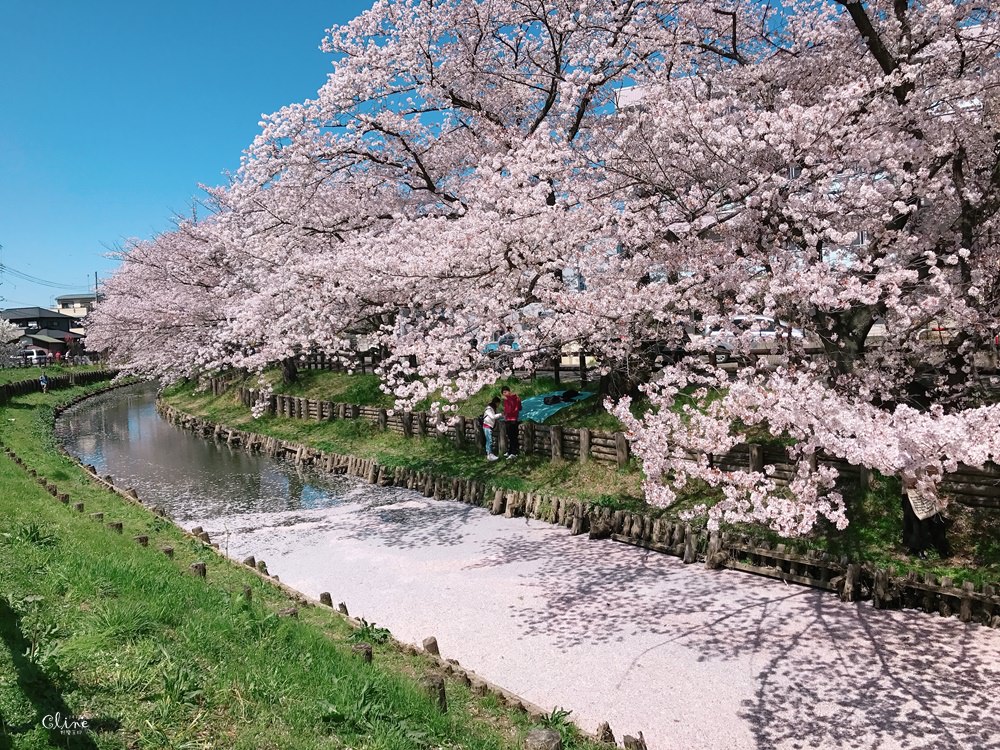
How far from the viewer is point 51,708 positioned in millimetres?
4020

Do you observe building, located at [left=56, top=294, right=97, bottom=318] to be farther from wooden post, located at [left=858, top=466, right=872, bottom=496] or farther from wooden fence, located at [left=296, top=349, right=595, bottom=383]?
wooden post, located at [left=858, top=466, right=872, bottom=496]

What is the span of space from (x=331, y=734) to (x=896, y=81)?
974cm

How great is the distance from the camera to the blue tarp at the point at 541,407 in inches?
675

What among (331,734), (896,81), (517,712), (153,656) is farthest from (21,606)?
(896,81)

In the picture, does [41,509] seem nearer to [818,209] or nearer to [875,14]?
[818,209]

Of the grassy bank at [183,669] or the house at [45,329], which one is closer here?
the grassy bank at [183,669]

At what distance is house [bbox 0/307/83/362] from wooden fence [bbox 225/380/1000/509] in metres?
63.2

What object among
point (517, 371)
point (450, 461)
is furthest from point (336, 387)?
point (450, 461)

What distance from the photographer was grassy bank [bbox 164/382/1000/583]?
8.67 meters

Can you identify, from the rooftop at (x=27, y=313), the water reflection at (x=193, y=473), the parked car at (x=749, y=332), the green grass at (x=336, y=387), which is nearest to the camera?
the parked car at (x=749, y=332)

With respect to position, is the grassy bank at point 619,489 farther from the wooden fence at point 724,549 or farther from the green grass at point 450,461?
the wooden fence at point 724,549

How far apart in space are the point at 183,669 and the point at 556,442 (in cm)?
1044

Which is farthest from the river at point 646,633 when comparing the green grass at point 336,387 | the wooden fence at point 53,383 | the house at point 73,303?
the house at point 73,303

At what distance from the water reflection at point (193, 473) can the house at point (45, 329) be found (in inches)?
1963
